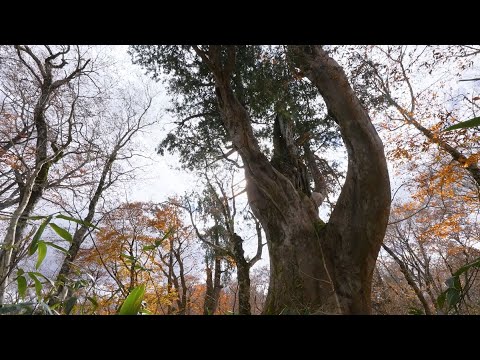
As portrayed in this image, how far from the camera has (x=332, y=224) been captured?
12.5ft

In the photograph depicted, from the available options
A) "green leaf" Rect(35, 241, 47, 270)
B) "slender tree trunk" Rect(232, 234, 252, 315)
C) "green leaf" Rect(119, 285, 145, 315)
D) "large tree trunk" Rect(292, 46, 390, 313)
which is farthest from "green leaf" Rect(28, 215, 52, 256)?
"slender tree trunk" Rect(232, 234, 252, 315)

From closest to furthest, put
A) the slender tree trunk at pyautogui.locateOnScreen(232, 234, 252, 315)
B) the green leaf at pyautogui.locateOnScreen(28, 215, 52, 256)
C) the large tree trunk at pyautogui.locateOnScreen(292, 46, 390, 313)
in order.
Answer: the green leaf at pyautogui.locateOnScreen(28, 215, 52, 256)
the large tree trunk at pyautogui.locateOnScreen(292, 46, 390, 313)
the slender tree trunk at pyautogui.locateOnScreen(232, 234, 252, 315)

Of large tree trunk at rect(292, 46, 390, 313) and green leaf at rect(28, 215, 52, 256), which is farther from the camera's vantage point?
large tree trunk at rect(292, 46, 390, 313)

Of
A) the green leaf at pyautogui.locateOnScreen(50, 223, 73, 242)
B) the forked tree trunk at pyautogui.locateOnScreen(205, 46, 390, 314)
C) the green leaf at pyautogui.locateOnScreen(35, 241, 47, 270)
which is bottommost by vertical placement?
the green leaf at pyautogui.locateOnScreen(35, 241, 47, 270)

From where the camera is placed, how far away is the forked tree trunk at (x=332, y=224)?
3.49 meters

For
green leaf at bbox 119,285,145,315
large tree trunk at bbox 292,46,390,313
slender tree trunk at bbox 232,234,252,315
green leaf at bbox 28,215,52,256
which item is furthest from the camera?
slender tree trunk at bbox 232,234,252,315

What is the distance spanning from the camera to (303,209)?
4254 mm

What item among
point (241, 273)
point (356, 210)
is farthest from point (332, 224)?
point (241, 273)

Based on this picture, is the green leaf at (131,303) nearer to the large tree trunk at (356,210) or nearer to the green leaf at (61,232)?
the green leaf at (61,232)

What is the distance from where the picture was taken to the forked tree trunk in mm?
3488

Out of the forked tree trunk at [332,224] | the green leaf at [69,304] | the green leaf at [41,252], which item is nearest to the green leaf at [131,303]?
the green leaf at [69,304]

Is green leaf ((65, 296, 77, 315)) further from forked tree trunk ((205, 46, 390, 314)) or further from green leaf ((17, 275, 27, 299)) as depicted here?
A: forked tree trunk ((205, 46, 390, 314))
